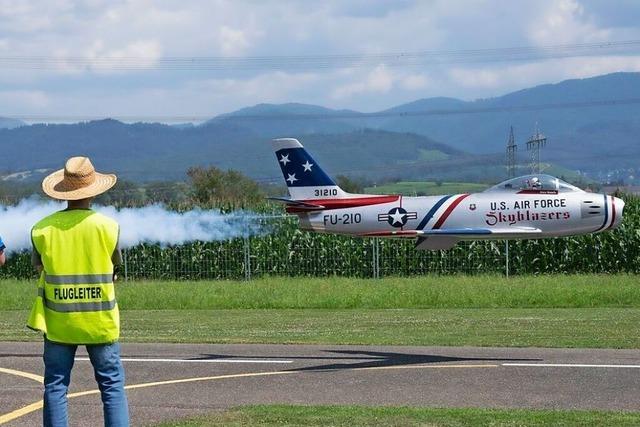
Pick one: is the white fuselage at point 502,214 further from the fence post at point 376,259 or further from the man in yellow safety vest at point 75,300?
the fence post at point 376,259

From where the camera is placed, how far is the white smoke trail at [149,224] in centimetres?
2866

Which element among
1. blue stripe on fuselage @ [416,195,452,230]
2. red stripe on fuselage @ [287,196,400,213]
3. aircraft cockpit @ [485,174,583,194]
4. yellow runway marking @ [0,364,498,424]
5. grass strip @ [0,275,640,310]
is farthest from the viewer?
grass strip @ [0,275,640,310]

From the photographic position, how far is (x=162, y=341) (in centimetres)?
1858

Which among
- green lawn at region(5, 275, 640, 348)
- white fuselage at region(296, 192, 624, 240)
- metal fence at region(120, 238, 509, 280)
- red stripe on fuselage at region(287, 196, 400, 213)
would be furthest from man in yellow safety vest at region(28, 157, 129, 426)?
metal fence at region(120, 238, 509, 280)

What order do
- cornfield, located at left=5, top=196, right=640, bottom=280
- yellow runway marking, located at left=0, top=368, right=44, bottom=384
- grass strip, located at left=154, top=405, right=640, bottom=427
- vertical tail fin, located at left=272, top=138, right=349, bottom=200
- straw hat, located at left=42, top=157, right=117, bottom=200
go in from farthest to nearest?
1. cornfield, located at left=5, top=196, right=640, bottom=280
2. vertical tail fin, located at left=272, top=138, right=349, bottom=200
3. yellow runway marking, located at left=0, top=368, right=44, bottom=384
4. grass strip, located at left=154, top=405, right=640, bottom=427
5. straw hat, located at left=42, top=157, right=117, bottom=200

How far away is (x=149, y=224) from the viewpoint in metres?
32.9

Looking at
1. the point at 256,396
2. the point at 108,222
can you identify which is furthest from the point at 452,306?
the point at 108,222

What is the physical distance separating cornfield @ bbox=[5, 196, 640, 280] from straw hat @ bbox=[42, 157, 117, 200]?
2595 centimetres

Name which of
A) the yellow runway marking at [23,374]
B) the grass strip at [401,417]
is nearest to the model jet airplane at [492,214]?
the yellow runway marking at [23,374]

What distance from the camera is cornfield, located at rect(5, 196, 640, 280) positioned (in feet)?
121

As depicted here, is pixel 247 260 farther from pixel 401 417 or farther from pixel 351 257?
pixel 401 417

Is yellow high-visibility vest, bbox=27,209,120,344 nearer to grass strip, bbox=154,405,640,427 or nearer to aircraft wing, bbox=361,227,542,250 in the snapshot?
grass strip, bbox=154,405,640,427

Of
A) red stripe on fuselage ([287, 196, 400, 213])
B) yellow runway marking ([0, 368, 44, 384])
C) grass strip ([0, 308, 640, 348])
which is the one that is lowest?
grass strip ([0, 308, 640, 348])

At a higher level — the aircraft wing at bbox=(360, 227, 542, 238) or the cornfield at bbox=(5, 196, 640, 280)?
the aircraft wing at bbox=(360, 227, 542, 238)
